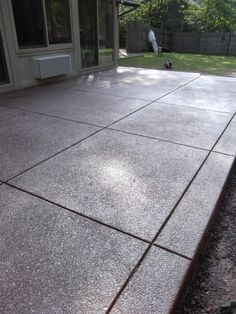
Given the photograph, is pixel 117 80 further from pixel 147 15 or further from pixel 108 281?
pixel 147 15

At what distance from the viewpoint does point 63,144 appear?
10.1 ft

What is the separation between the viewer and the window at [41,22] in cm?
554

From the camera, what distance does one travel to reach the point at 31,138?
3.24 m

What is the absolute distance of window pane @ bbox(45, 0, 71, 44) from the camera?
6.16 meters

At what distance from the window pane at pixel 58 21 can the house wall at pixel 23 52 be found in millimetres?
122

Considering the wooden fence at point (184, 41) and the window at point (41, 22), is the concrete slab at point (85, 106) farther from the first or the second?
the wooden fence at point (184, 41)

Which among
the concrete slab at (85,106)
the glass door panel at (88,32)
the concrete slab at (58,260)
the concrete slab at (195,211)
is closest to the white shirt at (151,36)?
the glass door panel at (88,32)

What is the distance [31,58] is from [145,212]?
5.23 meters

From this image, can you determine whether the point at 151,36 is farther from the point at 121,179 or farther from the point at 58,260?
the point at 58,260

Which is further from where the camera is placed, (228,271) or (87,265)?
(228,271)

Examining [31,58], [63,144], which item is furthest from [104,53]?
[63,144]

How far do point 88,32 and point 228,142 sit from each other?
602cm

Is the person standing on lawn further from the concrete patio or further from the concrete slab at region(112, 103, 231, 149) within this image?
the concrete patio

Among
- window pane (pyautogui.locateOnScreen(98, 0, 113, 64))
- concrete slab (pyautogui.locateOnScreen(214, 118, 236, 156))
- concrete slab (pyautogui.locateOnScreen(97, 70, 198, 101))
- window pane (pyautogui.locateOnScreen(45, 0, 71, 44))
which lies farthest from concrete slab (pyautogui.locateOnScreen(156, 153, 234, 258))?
window pane (pyautogui.locateOnScreen(98, 0, 113, 64))
